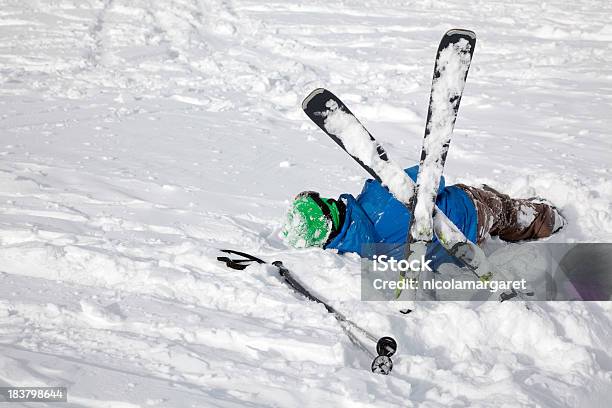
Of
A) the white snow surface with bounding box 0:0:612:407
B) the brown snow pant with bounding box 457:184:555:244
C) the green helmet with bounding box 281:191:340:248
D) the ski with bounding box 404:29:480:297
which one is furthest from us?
the brown snow pant with bounding box 457:184:555:244

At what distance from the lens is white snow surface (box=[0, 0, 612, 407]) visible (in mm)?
2305

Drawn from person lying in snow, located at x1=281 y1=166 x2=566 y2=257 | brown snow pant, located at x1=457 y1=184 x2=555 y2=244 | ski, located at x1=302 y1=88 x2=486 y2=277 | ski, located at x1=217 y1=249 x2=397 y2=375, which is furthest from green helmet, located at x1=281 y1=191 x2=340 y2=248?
brown snow pant, located at x1=457 y1=184 x2=555 y2=244

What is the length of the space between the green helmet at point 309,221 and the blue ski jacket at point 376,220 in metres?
0.09

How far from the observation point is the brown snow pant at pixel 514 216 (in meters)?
3.43

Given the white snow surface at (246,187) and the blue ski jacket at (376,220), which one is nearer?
the white snow surface at (246,187)

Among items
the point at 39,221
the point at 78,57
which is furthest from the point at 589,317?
the point at 78,57

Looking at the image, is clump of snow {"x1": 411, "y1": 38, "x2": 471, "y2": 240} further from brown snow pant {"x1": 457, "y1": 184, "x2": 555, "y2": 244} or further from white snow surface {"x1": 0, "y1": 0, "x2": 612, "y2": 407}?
brown snow pant {"x1": 457, "y1": 184, "x2": 555, "y2": 244}

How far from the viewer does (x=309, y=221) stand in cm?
297

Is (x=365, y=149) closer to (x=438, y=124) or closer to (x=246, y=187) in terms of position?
(x=438, y=124)

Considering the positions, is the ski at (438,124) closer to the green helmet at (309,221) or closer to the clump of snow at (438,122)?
the clump of snow at (438,122)

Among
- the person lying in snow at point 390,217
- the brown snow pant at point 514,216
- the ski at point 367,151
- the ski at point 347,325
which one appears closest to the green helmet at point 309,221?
the person lying in snow at point 390,217

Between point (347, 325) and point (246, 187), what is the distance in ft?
6.14

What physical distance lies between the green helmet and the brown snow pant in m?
0.87

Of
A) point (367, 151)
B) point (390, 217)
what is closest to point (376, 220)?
point (390, 217)
